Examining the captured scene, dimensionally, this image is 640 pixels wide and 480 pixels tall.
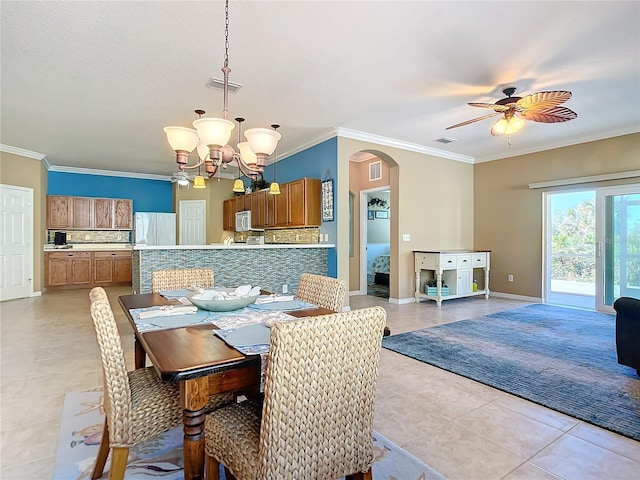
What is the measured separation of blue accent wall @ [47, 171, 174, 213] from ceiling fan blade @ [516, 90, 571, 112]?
8084 millimetres

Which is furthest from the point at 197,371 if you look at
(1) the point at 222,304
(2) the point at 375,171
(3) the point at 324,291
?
(2) the point at 375,171

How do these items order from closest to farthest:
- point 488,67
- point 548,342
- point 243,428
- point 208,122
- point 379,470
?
point 243,428 < point 379,470 < point 208,122 < point 488,67 < point 548,342

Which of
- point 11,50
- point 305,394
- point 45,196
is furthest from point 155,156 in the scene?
point 305,394

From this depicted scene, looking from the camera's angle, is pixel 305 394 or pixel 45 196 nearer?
pixel 305 394

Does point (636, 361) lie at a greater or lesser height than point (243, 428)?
lesser

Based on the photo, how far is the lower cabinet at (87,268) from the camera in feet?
25.0

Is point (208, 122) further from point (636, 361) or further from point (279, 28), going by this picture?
point (636, 361)

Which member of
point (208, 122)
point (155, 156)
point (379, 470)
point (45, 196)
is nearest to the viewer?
point (379, 470)

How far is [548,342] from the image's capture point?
376 centimetres

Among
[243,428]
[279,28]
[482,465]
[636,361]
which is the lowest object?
[482,465]

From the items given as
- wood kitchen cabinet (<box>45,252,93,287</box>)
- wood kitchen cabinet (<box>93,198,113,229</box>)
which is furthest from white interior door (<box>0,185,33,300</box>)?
wood kitchen cabinet (<box>93,198,113,229</box>)

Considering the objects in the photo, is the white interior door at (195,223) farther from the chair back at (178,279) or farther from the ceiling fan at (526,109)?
the ceiling fan at (526,109)

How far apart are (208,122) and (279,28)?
1.02 meters

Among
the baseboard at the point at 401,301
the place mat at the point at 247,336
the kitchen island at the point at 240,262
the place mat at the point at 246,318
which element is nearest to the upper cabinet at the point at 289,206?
the kitchen island at the point at 240,262
